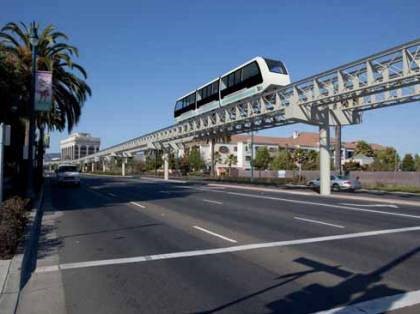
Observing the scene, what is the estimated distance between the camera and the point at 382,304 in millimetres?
6145

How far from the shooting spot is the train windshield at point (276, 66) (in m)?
32.1

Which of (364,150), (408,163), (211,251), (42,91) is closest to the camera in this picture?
(211,251)

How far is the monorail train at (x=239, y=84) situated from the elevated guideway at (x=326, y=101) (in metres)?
0.60

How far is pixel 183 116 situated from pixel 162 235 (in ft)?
118

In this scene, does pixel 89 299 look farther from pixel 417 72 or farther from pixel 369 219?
pixel 417 72

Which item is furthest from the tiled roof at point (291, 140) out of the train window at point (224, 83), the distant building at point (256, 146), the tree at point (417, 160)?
the train window at point (224, 83)

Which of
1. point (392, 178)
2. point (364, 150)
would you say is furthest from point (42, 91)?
point (364, 150)

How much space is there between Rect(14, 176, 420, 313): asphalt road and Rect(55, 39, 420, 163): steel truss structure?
1022 cm

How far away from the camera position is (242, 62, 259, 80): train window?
106ft

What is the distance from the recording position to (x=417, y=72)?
71.6ft

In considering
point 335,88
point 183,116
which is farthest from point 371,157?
point 335,88

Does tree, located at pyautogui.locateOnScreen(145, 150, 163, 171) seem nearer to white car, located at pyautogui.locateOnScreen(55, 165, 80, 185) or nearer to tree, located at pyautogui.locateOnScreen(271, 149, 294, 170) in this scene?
tree, located at pyautogui.locateOnScreen(271, 149, 294, 170)

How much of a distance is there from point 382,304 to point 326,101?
2367 centimetres

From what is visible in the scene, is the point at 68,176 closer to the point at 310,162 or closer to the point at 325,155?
the point at 325,155
